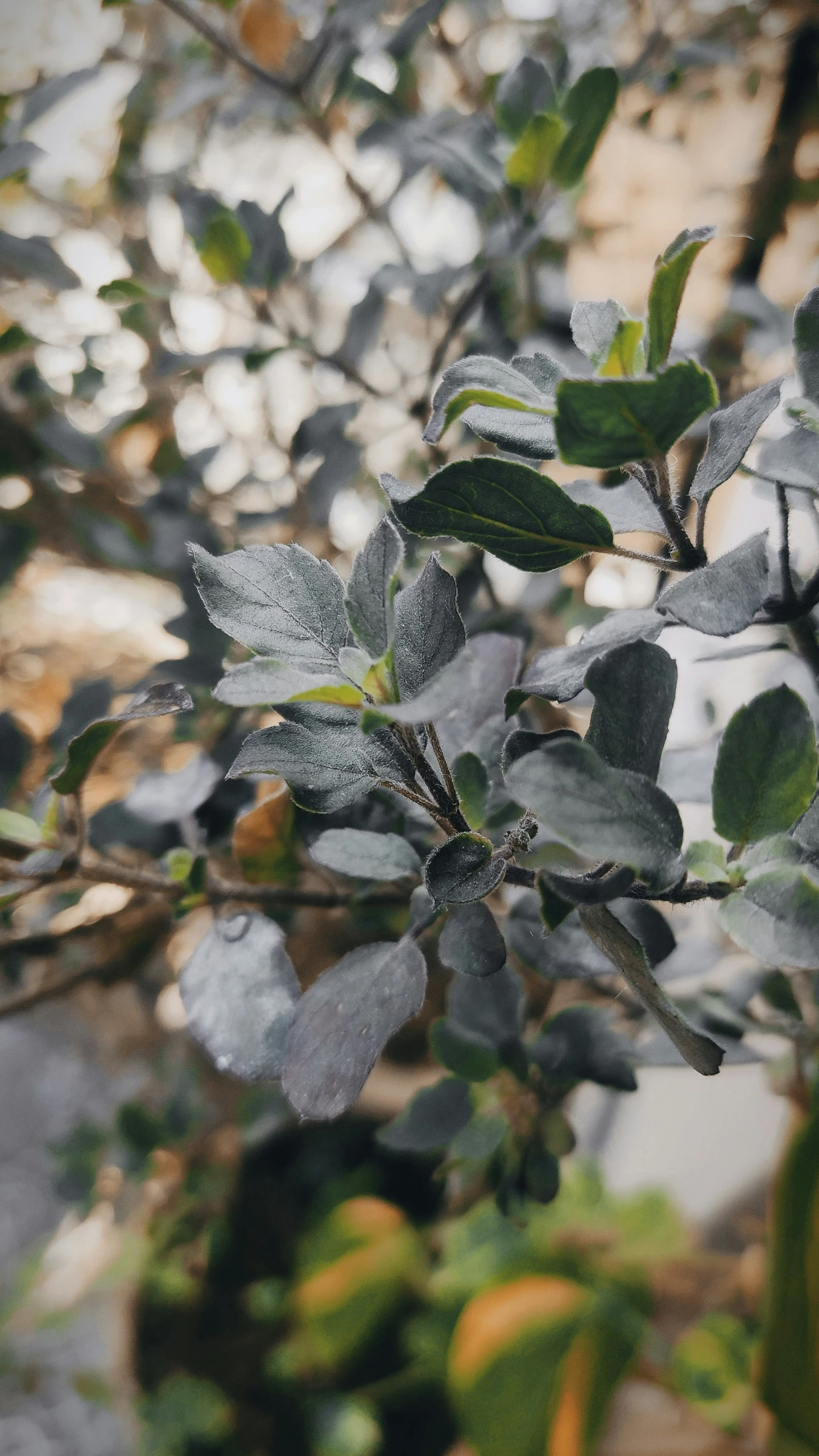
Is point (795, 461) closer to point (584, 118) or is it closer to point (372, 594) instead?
point (372, 594)

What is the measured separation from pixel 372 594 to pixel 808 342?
0.46 ft

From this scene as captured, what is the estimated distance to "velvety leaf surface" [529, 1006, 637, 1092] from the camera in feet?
1.19

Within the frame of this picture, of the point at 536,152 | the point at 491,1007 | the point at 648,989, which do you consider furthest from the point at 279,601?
the point at 536,152

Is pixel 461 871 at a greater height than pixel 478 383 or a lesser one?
lesser

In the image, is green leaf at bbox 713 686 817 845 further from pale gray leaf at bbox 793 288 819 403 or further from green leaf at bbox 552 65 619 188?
green leaf at bbox 552 65 619 188

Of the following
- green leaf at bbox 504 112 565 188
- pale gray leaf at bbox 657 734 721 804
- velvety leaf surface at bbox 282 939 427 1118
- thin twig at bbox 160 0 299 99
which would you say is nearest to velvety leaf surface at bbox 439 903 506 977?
velvety leaf surface at bbox 282 939 427 1118

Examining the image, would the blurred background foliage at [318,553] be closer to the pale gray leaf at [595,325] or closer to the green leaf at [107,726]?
the green leaf at [107,726]

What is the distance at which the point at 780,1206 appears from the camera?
0.55m

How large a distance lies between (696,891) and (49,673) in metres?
0.78

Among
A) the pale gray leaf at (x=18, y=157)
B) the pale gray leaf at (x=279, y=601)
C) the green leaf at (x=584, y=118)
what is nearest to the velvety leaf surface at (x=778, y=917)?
the pale gray leaf at (x=279, y=601)

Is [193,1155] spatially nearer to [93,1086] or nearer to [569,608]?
[93,1086]

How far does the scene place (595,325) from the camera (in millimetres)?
222

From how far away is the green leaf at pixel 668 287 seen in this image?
0.59 ft

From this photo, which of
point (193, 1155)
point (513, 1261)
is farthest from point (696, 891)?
point (193, 1155)
